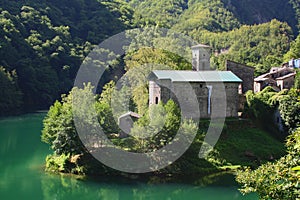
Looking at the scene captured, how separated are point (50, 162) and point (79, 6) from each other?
68.7m

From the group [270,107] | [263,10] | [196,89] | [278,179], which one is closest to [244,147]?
[196,89]

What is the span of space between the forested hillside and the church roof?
6.19 metres

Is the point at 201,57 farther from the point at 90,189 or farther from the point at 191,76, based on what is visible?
the point at 90,189

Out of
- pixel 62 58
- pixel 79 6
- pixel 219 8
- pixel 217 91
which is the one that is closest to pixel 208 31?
pixel 219 8

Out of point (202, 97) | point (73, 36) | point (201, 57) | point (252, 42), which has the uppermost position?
point (252, 42)

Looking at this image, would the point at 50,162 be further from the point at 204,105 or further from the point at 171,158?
the point at 204,105

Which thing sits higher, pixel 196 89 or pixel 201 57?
pixel 201 57

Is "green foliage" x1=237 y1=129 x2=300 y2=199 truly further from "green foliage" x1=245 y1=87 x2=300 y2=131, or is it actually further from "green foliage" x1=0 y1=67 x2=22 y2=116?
"green foliage" x1=0 y1=67 x2=22 y2=116

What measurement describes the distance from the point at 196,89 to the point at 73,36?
2066 inches

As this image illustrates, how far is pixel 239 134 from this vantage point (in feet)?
101

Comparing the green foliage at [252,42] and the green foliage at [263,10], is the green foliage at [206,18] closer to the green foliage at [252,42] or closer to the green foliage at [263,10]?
the green foliage at [263,10]

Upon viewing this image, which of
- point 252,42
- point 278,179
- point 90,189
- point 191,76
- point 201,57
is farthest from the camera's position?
point 252,42

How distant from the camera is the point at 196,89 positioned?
3180 cm

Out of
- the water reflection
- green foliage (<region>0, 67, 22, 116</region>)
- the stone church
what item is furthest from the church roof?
green foliage (<region>0, 67, 22, 116</region>)
